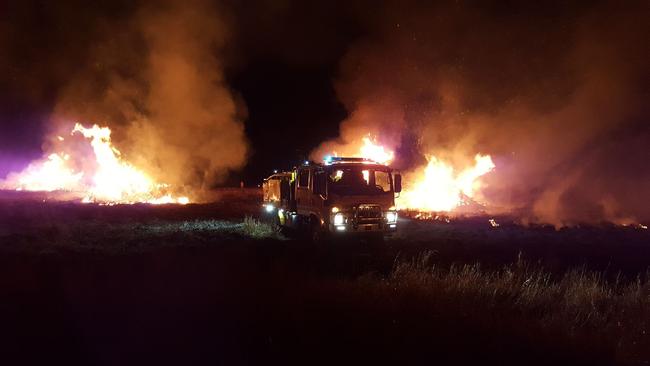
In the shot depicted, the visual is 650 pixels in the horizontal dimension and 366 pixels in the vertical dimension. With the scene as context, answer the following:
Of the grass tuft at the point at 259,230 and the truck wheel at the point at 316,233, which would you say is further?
the grass tuft at the point at 259,230

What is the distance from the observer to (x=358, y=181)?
43.7 ft

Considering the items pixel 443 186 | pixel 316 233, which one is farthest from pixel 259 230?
pixel 443 186

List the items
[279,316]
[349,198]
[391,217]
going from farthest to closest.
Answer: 1. [391,217]
2. [349,198]
3. [279,316]

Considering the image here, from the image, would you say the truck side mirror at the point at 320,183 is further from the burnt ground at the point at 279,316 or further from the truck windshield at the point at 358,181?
the burnt ground at the point at 279,316

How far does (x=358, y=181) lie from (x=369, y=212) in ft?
3.06

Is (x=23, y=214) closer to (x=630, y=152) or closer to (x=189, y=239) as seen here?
(x=189, y=239)

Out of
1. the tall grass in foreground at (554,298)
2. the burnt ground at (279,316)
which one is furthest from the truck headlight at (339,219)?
the tall grass in foreground at (554,298)

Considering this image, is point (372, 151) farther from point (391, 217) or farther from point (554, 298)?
point (554, 298)

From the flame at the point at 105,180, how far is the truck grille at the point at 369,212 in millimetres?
20555

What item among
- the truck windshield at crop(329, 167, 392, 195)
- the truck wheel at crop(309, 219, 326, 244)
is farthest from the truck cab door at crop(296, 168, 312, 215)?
the truck windshield at crop(329, 167, 392, 195)

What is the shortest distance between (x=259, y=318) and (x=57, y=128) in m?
44.6

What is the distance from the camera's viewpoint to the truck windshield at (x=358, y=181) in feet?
42.6

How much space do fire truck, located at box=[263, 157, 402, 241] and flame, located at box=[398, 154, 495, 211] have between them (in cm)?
1188

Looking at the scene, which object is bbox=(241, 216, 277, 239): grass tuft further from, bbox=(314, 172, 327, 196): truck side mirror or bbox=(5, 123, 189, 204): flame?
bbox=(5, 123, 189, 204): flame
